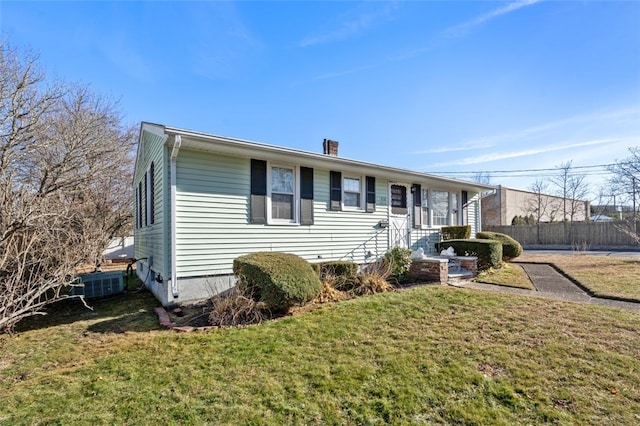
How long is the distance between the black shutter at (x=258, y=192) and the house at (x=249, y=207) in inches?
0.9

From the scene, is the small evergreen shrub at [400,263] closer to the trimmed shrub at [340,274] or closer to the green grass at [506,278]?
the trimmed shrub at [340,274]

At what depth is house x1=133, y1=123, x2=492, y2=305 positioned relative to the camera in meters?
6.36

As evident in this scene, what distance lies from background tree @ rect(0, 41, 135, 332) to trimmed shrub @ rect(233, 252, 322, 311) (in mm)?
3000

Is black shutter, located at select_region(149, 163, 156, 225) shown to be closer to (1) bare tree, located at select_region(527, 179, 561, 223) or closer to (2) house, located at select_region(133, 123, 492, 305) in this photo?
(2) house, located at select_region(133, 123, 492, 305)

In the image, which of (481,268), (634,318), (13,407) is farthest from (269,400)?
(481,268)

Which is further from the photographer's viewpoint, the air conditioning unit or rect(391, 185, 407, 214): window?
rect(391, 185, 407, 214): window

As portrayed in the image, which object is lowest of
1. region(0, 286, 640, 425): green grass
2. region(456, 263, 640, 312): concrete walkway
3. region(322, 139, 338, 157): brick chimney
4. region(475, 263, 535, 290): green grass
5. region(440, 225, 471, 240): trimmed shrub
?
region(0, 286, 640, 425): green grass

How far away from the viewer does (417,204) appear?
11.2 m

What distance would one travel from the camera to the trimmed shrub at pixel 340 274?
709 cm

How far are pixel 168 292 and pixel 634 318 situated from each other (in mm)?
7894

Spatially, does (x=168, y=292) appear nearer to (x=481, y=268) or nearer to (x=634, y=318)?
(x=634, y=318)

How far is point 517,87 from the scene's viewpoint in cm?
985

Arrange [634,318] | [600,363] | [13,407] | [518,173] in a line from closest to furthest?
Result: [13,407]
[600,363]
[634,318]
[518,173]

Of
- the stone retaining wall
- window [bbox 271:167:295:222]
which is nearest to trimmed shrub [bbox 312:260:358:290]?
window [bbox 271:167:295:222]
